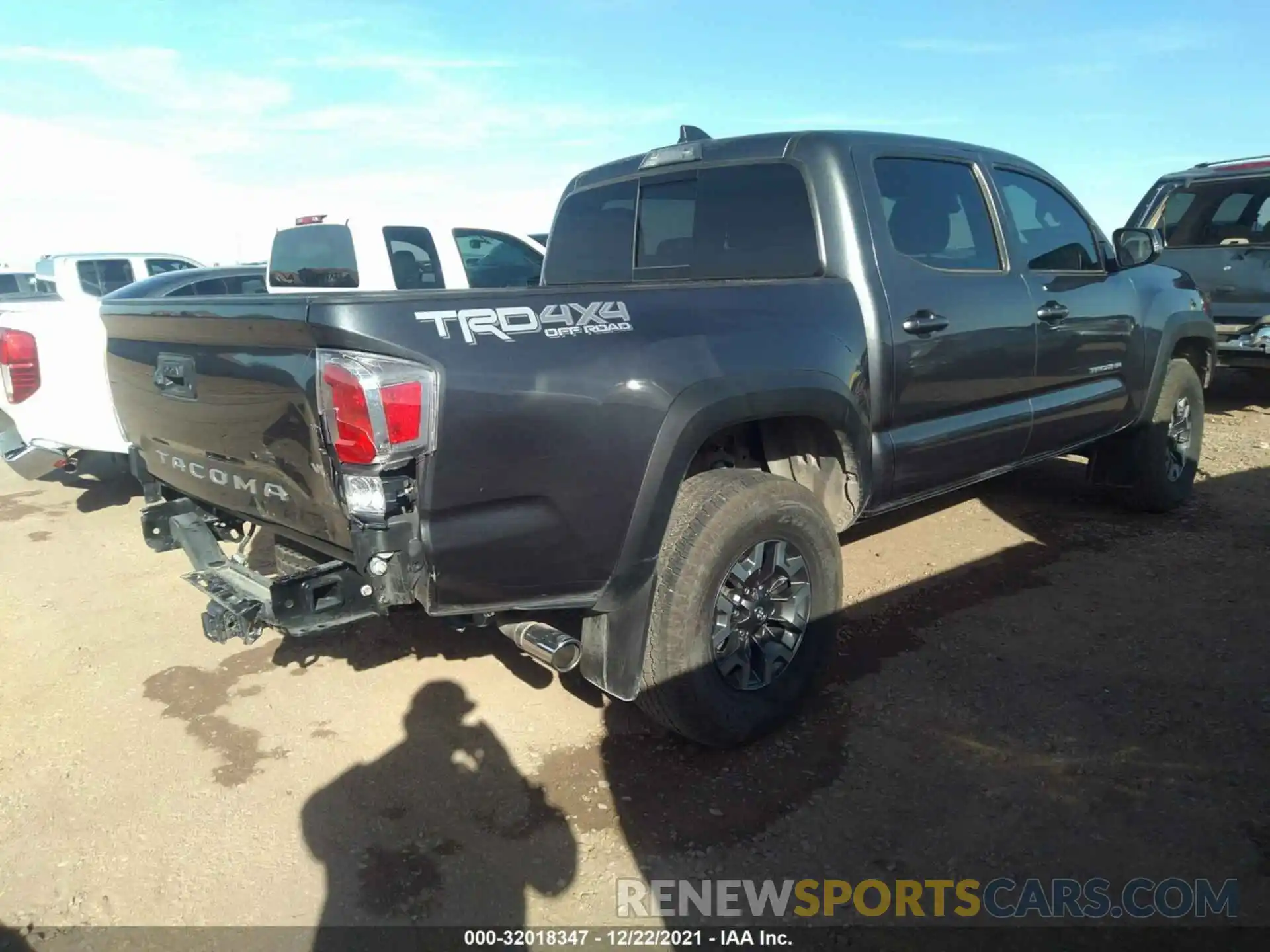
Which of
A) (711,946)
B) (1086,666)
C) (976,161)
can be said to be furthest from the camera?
(976,161)

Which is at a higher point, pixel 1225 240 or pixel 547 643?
pixel 1225 240

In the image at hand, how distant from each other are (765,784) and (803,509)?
3.00 ft

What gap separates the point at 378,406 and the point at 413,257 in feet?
19.4

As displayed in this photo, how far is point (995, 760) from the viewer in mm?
2914

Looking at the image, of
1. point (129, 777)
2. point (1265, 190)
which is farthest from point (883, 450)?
point (1265, 190)

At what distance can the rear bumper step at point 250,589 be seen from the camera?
235cm

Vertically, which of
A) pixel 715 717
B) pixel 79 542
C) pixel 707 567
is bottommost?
pixel 79 542

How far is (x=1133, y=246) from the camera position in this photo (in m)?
4.60

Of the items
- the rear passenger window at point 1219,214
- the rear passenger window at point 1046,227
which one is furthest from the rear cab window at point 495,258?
the rear passenger window at point 1219,214

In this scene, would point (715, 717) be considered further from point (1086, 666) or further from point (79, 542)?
point (79, 542)

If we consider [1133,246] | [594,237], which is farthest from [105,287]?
[1133,246]

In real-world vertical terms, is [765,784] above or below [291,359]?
below

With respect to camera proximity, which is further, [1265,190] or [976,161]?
[1265,190]

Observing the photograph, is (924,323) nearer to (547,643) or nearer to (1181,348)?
(547,643)
